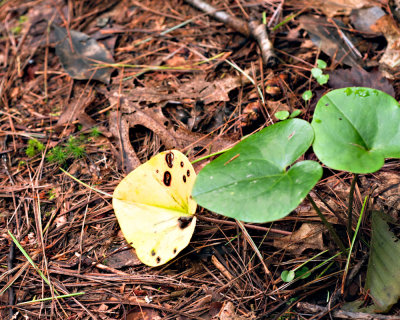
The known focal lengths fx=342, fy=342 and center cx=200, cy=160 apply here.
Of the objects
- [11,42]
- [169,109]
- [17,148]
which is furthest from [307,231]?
[11,42]

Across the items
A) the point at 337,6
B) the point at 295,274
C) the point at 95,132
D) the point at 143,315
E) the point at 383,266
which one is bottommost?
the point at 143,315

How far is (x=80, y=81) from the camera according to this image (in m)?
2.44

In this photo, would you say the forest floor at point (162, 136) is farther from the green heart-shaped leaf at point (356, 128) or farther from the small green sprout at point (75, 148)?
the green heart-shaped leaf at point (356, 128)

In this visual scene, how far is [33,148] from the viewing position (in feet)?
6.94

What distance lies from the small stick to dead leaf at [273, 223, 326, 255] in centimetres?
109

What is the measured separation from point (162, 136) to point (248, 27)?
3.31 feet

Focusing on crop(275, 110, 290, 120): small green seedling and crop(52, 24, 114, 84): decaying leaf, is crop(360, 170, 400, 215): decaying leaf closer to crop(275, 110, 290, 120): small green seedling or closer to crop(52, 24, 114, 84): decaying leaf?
crop(275, 110, 290, 120): small green seedling

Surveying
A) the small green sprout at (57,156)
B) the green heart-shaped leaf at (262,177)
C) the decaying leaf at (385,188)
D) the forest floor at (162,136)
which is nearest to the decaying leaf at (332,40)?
the forest floor at (162,136)

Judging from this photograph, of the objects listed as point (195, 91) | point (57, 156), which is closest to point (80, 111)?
point (57, 156)

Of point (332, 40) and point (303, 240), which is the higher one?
point (332, 40)

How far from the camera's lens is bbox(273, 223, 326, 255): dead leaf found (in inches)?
59.4

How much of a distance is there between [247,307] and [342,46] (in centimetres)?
170

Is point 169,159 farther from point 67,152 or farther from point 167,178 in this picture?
point 67,152

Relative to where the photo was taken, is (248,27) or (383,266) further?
(248,27)
